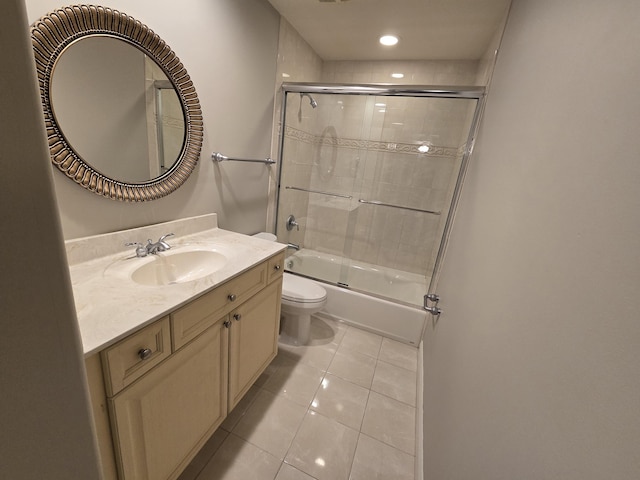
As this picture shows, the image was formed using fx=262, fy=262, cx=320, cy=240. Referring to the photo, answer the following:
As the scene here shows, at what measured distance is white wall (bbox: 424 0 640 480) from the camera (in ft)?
1.11

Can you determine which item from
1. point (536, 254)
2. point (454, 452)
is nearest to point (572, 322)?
point (536, 254)

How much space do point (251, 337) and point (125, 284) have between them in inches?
24.2

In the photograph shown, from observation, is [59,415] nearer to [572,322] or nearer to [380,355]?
[572,322]

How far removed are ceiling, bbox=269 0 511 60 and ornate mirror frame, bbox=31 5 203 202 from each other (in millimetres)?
979

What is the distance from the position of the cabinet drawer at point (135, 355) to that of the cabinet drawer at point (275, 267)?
0.57 metres

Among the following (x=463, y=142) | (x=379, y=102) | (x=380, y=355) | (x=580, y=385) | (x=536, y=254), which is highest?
(x=379, y=102)

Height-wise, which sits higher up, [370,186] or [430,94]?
[430,94]

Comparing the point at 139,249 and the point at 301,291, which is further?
the point at 301,291

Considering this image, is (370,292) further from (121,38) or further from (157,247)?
(121,38)

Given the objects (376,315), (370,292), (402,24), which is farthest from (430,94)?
(376,315)

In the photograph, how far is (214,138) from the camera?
1.55 meters

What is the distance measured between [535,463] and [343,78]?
119 inches

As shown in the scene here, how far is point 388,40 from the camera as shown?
209 centimetres

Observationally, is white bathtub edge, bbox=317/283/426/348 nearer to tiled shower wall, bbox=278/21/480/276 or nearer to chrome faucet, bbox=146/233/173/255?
tiled shower wall, bbox=278/21/480/276
